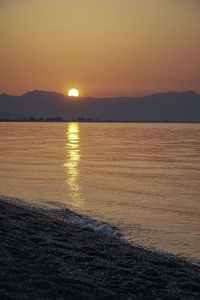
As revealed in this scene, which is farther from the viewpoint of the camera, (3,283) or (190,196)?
(190,196)

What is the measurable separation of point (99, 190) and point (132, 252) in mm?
10630

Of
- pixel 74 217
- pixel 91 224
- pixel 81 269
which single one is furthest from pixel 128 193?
pixel 81 269

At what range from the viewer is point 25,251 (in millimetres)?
8023

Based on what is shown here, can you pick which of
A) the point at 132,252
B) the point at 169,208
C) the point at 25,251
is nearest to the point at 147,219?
the point at 169,208

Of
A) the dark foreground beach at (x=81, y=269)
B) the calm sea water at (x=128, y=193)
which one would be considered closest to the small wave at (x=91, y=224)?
the calm sea water at (x=128, y=193)

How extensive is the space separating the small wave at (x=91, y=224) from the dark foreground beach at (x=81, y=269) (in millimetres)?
1675

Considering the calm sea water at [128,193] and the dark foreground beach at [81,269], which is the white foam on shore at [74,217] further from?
the dark foreground beach at [81,269]

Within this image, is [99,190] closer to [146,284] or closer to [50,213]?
[50,213]

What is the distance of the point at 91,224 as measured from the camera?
43.9ft

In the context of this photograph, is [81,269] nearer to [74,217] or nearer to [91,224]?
[91,224]

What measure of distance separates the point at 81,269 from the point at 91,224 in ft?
19.1

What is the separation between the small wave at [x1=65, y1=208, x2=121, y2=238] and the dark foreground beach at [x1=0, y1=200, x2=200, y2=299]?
5.50 ft

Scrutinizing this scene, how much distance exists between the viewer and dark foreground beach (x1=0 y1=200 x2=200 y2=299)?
21.0 feet

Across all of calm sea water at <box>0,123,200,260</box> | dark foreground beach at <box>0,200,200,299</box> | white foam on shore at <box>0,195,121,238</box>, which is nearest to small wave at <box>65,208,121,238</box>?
white foam on shore at <box>0,195,121,238</box>
